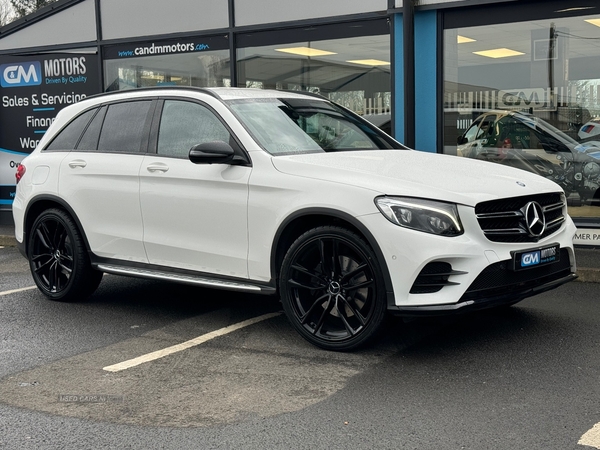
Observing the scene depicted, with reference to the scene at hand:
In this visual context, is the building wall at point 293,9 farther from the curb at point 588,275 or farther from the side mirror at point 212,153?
the side mirror at point 212,153

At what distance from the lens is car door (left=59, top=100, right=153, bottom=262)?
667 cm

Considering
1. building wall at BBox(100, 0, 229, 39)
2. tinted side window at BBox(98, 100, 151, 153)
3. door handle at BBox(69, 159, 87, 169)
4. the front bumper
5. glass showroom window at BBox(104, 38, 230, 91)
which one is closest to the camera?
the front bumper

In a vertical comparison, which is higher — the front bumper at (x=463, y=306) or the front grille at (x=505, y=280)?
the front grille at (x=505, y=280)

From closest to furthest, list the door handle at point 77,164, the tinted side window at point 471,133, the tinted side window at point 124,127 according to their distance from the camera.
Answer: the tinted side window at point 124,127 → the door handle at point 77,164 → the tinted side window at point 471,133

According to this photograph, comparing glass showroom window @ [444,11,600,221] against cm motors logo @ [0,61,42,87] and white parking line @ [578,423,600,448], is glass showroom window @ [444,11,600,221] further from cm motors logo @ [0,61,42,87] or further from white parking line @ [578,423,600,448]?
cm motors logo @ [0,61,42,87]

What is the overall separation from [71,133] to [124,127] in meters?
0.77

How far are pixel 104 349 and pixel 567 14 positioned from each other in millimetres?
6510

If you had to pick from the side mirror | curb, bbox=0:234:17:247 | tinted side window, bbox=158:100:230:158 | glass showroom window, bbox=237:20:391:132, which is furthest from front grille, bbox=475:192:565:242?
curb, bbox=0:234:17:247

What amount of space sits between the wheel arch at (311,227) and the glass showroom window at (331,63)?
16.4 ft

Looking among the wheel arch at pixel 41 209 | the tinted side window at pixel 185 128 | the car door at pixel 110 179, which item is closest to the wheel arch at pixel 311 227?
the tinted side window at pixel 185 128

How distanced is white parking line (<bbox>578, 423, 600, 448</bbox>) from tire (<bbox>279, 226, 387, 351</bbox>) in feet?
4.99

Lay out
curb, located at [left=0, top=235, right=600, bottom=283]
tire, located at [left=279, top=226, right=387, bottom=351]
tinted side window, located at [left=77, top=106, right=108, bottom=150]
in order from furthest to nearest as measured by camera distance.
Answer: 1. curb, located at [left=0, top=235, right=600, bottom=283]
2. tinted side window, located at [left=77, top=106, right=108, bottom=150]
3. tire, located at [left=279, top=226, right=387, bottom=351]

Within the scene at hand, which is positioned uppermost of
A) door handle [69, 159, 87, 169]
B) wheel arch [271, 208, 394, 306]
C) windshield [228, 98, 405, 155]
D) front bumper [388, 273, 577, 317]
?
windshield [228, 98, 405, 155]

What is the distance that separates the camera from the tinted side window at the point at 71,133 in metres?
7.39
